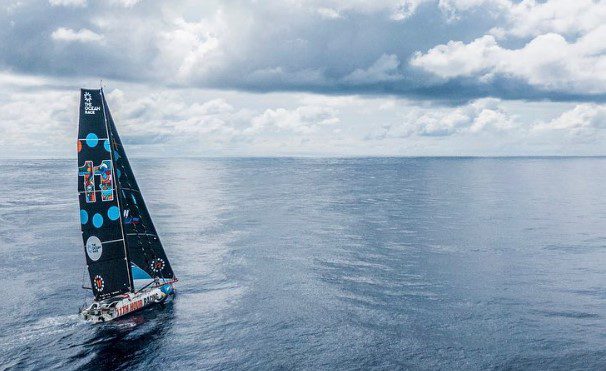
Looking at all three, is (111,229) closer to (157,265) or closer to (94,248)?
(94,248)

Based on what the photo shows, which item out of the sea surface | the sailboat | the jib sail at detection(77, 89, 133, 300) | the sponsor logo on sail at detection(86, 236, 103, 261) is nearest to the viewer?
the sea surface

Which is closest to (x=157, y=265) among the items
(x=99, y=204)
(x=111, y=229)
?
(x=111, y=229)

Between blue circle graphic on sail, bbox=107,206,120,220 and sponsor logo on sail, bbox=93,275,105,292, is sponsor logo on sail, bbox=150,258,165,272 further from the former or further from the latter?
blue circle graphic on sail, bbox=107,206,120,220

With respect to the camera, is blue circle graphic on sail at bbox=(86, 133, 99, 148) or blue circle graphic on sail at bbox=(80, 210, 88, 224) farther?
blue circle graphic on sail at bbox=(80, 210, 88, 224)

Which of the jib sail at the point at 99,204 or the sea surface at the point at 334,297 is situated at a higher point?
the jib sail at the point at 99,204

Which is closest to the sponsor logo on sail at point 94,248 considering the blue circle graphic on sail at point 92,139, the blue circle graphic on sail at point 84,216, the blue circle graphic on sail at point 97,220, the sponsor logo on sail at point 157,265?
the blue circle graphic on sail at point 97,220

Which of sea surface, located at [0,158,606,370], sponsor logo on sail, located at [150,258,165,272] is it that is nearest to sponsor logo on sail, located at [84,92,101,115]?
sponsor logo on sail, located at [150,258,165,272]

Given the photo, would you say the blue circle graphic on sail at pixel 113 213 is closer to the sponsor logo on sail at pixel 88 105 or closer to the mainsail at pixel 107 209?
the mainsail at pixel 107 209
